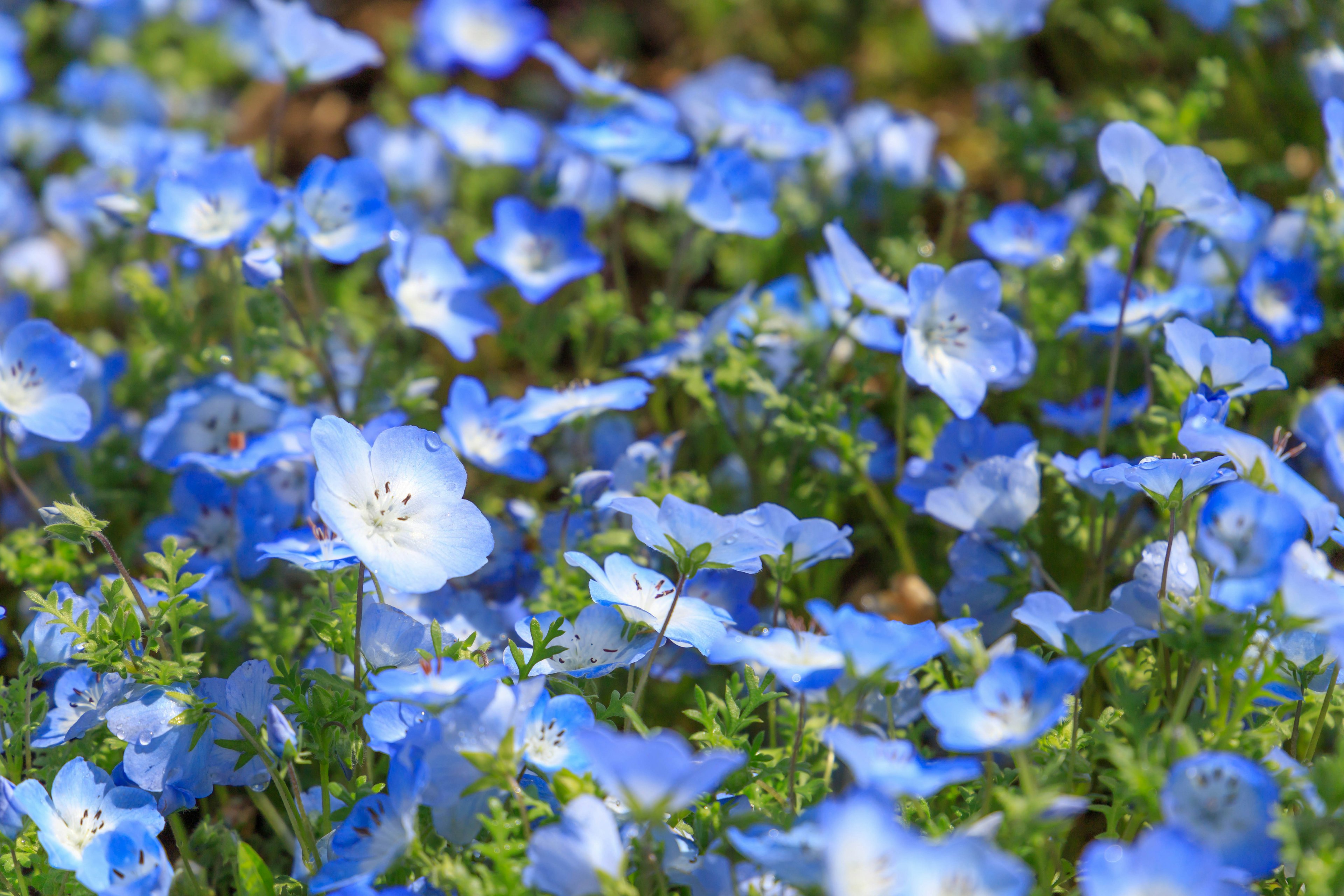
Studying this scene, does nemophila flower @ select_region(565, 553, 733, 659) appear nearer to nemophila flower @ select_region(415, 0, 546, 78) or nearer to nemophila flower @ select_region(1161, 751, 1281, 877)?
nemophila flower @ select_region(1161, 751, 1281, 877)

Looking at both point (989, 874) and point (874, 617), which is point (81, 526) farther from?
point (989, 874)

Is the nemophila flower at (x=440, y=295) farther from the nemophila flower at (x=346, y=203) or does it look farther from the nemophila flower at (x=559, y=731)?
the nemophila flower at (x=559, y=731)

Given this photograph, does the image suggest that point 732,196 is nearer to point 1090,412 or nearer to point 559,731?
point 1090,412

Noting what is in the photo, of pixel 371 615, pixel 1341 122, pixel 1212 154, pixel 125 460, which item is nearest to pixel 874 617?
pixel 371 615

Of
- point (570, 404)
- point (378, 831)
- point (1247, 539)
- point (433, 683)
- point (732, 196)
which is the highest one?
point (1247, 539)

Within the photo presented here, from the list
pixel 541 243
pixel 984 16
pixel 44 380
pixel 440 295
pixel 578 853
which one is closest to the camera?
pixel 578 853

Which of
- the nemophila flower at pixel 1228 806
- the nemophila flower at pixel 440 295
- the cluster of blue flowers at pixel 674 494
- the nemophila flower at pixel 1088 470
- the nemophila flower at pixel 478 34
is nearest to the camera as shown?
the nemophila flower at pixel 1228 806

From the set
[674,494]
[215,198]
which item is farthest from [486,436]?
[215,198]

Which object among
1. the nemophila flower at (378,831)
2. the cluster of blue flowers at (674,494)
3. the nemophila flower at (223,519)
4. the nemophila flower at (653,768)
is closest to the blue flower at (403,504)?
the cluster of blue flowers at (674,494)
